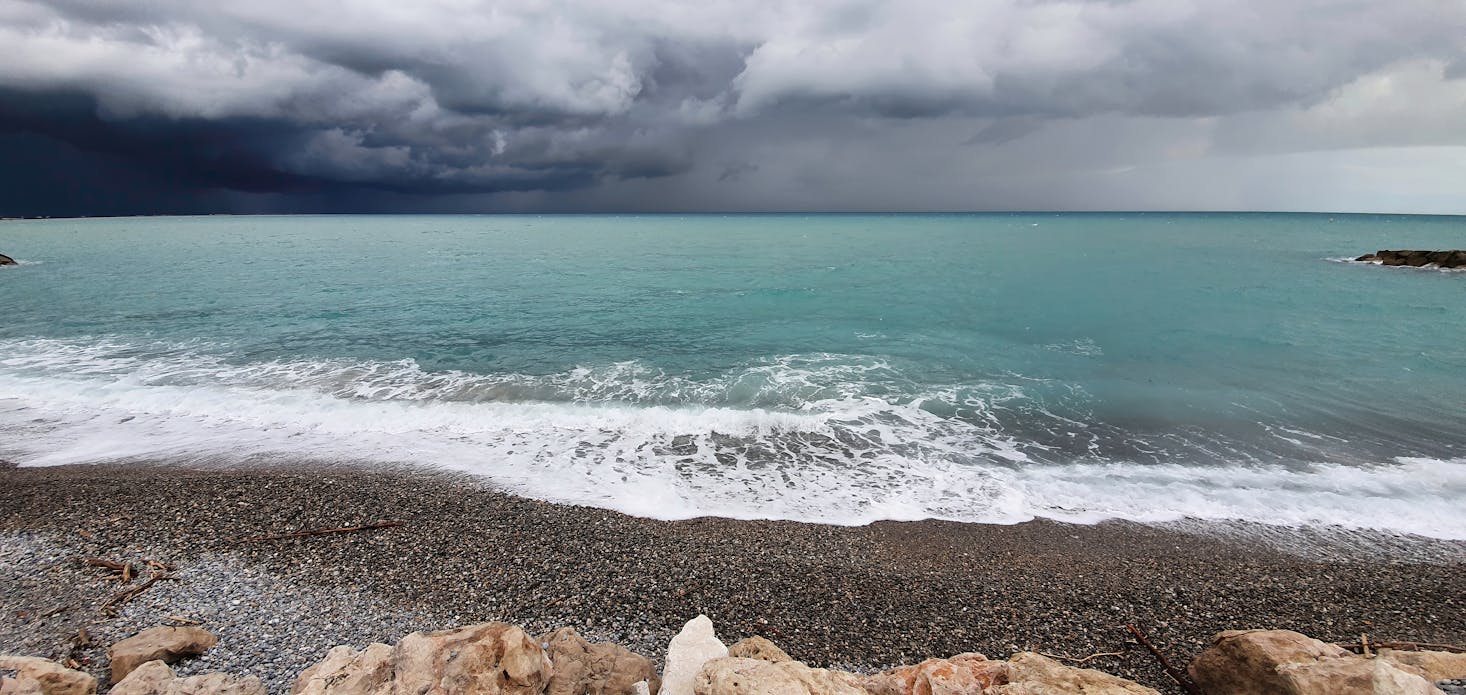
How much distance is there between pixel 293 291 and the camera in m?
37.0

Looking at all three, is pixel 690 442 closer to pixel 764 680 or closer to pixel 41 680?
pixel 764 680

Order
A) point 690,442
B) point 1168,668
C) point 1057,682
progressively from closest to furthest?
point 1057,682 → point 1168,668 → point 690,442

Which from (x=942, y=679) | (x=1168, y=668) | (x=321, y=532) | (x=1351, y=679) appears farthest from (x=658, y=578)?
(x=1351, y=679)

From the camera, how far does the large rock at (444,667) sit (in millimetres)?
4703

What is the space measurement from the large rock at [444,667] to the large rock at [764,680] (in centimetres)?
144

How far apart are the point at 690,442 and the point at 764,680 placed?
925 cm

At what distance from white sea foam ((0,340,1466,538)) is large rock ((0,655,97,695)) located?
19.7 ft

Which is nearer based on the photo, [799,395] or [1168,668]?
[1168,668]

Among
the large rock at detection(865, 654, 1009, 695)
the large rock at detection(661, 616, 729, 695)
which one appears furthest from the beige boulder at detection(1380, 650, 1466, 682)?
the large rock at detection(661, 616, 729, 695)

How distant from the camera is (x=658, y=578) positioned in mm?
7973

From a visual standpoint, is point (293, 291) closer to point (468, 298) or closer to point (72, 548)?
point (468, 298)

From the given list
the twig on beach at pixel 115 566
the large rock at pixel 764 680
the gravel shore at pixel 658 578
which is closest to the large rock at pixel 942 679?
the large rock at pixel 764 680

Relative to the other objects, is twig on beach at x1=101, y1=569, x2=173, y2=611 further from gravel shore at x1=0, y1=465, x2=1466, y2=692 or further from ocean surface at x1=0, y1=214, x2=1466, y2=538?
ocean surface at x1=0, y1=214, x2=1466, y2=538

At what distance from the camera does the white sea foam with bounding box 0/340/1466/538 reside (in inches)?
421
